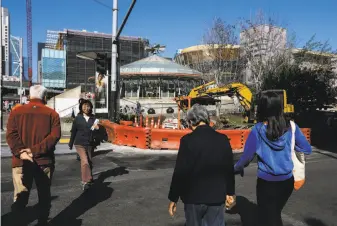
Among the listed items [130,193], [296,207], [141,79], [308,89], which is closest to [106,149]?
[130,193]

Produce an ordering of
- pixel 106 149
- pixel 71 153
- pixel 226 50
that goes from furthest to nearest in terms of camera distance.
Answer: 1. pixel 226 50
2. pixel 106 149
3. pixel 71 153

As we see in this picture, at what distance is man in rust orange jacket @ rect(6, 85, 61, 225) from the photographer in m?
3.88

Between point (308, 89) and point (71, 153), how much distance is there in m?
15.1

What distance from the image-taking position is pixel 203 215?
3.08 meters

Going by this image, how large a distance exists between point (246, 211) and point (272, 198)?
2303 mm

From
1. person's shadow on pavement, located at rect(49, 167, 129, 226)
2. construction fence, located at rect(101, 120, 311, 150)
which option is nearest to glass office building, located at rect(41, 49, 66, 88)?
construction fence, located at rect(101, 120, 311, 150)

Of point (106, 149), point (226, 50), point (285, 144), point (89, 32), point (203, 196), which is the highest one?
point (89, 32)

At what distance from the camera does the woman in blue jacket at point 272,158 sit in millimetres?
3404

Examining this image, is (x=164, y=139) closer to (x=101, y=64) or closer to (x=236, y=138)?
(x=236, y=138)

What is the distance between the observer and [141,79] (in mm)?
38062

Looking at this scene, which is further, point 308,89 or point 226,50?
point 226,50

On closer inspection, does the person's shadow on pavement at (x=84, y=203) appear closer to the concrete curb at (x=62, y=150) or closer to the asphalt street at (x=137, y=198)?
the asphalt street at (x=137, y=198)

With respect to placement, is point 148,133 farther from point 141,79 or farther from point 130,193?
point 141,79

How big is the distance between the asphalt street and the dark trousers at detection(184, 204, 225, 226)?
1993 millimetres
